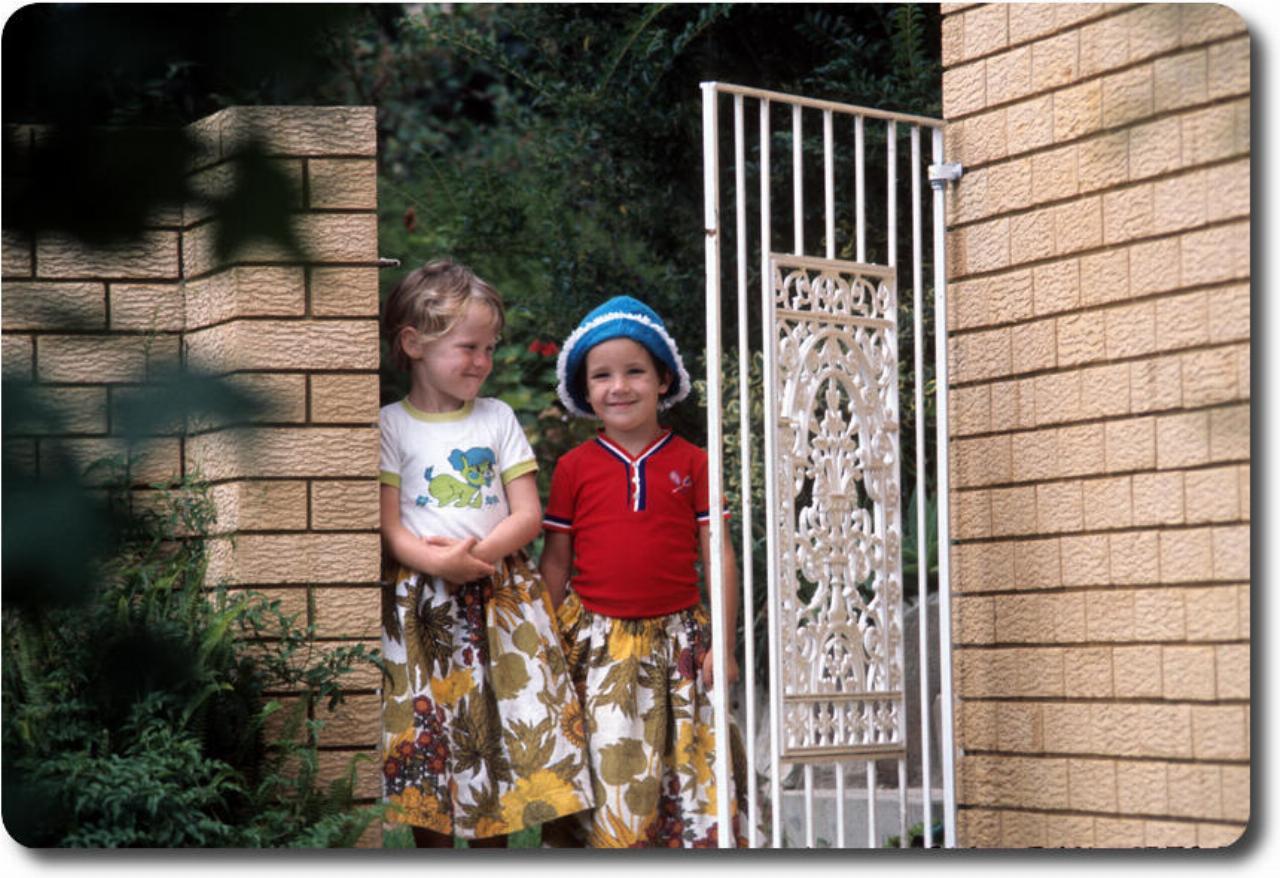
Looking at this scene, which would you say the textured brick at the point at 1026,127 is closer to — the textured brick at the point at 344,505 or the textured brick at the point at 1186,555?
the textured brick at the point at 1186,555

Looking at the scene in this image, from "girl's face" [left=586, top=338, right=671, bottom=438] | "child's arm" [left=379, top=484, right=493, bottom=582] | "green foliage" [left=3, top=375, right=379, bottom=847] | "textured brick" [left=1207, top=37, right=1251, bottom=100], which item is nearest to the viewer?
"textured brick" [left=1207, top=37, right=1251, bottom=100]

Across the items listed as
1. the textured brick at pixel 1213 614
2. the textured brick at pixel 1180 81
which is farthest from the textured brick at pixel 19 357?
the textured brick at pixel 1213 614

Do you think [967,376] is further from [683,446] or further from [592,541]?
[592,541]

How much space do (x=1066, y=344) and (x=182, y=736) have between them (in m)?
1.57

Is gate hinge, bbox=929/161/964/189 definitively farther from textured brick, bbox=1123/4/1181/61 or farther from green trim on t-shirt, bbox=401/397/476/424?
green trim on t-shirt, bbox=401/397/476/424

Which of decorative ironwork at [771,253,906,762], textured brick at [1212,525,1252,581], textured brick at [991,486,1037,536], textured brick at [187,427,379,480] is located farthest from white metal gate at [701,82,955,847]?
textured brick at [187,427,379,480]

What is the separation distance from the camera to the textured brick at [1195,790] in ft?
9.17

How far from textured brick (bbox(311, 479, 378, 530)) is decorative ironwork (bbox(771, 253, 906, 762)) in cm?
69

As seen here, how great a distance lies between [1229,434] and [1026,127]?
2.22ft

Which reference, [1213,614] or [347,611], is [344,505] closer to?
[347,611]

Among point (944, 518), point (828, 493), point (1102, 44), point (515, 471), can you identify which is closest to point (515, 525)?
point (515, 471)

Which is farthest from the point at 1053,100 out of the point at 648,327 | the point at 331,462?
the point at 331,462

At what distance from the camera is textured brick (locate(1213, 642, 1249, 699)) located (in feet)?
8.99

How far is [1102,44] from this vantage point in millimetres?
2818
